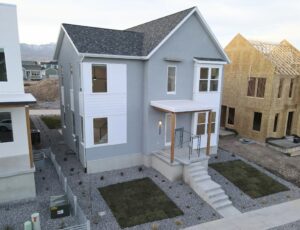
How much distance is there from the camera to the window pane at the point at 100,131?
14.1m

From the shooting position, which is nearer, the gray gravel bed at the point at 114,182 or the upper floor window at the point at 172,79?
the gray gravel bed at the point at 114,182

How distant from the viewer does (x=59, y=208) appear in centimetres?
971

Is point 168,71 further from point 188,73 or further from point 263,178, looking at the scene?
point 263,178

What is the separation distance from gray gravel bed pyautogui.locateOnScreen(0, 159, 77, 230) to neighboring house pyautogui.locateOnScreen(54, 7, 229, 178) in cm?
246

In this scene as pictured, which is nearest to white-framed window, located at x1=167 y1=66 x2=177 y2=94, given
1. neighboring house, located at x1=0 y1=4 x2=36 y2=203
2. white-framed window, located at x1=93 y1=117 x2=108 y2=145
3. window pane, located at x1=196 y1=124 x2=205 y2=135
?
window pane, located at x1=196 y1=124 x2=205 y2=135

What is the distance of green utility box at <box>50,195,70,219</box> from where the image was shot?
9.66m

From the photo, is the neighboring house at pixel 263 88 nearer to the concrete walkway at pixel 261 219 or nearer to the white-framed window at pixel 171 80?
the white-framed window at pixel 171 80

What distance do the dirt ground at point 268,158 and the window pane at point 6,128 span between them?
15.9m

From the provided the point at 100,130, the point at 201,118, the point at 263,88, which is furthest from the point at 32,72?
the point at 263,88

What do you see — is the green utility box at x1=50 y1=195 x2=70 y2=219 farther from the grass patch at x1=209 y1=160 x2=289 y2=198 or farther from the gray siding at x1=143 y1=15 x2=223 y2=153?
the grass patch at x1=209 y1=160 x2=289 y2=198

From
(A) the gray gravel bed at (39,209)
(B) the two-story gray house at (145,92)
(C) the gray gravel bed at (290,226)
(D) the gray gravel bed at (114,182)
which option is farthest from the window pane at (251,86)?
(A) the gray gravel bed at (39,209)

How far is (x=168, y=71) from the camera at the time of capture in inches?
590

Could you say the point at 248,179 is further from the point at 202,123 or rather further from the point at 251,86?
the point at 251,86

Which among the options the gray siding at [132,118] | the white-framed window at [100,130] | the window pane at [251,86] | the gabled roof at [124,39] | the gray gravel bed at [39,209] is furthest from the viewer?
the window pane at [251,86]
